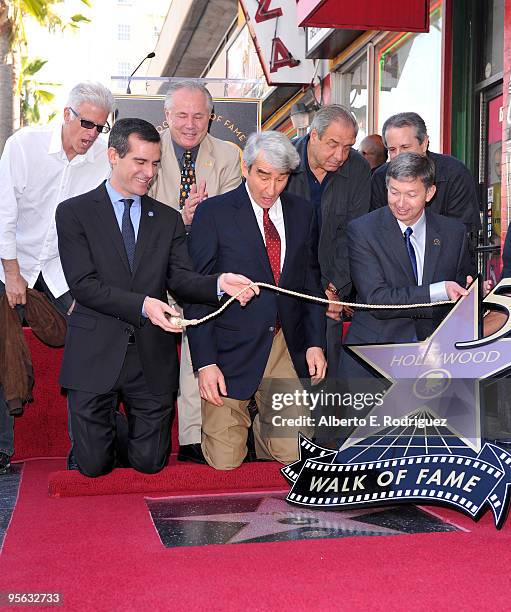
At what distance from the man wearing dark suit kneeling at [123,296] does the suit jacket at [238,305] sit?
0.13 m

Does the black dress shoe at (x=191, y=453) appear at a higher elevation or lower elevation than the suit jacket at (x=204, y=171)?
lower

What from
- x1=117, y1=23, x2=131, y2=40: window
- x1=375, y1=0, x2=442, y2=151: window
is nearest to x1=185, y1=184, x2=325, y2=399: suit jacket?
x1=375, y1=0, x2=442, y2=151: window

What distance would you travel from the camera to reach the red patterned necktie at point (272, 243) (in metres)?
4.48

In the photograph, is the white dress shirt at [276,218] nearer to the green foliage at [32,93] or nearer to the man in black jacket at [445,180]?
the man in black jacket at [445,180]

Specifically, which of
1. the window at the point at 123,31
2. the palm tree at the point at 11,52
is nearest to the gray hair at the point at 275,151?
the palm tree at the point at 11,52

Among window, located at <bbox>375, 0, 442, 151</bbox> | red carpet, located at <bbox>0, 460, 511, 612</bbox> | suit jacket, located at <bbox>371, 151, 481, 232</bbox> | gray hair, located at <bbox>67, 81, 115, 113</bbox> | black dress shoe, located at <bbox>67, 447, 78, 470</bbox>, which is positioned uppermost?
window, located at <bbox>375, 0, 442, 151</bbox>

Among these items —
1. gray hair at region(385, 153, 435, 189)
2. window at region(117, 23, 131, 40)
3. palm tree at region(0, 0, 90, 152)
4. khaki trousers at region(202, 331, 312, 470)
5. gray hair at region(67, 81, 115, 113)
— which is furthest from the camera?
window at region(117, 23, 131, 40)

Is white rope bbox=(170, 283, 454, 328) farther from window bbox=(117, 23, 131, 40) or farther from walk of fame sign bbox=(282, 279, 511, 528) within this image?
window bbox=(117, 23, 131, 40)

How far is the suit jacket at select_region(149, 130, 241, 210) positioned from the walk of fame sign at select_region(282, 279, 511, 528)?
1532 mm

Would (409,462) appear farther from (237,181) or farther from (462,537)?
(237,181)

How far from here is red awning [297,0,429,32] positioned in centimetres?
757

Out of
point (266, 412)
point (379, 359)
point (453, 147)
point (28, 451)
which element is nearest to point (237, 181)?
point (266, 412)

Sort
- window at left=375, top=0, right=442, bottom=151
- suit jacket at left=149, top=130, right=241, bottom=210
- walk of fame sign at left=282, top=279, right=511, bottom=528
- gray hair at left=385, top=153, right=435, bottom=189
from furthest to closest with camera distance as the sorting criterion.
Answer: window at left=375, top=0, right=442, bottom=151 < suit jacket at left=149, top=130, right=241, bottom=210 < gray hair at left=385, top=153, right=435, bottom=189 < walk of fame sign at left=282, top=279, right=511, bottom=528

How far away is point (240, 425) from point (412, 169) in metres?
1.50
